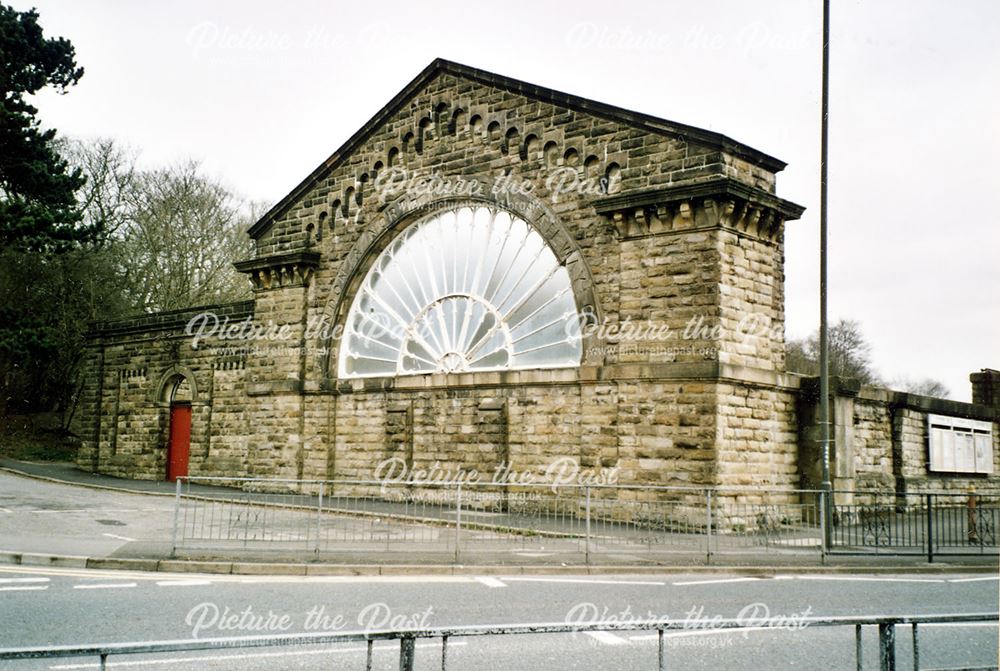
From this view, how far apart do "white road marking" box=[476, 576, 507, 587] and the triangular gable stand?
9.24 meters

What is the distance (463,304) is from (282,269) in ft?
18.9

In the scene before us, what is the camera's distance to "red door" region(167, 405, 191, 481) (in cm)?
2483

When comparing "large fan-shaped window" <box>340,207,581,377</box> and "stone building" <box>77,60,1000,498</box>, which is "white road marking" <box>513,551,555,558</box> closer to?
"stone building" <box>77,60,1000,498</box>

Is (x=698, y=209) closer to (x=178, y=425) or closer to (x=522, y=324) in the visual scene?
(x=522, y=324)

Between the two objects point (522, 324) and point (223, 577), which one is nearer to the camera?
point (223, 577)

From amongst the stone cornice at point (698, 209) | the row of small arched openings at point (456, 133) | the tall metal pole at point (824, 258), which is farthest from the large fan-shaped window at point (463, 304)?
the tall metal pole at point (824, 258)

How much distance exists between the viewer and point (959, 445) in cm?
2164

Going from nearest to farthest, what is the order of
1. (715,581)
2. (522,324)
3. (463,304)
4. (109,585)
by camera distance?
(109,585) < (715,581) < (522,324) < (463,304)

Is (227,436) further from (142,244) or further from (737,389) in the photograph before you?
(142,244)

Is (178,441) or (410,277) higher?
(410,277)

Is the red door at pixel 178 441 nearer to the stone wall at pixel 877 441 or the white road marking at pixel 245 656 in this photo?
the stone wall at pixel 877 441

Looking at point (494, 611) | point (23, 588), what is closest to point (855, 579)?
point (494, 611)

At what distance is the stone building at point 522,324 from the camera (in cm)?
1576

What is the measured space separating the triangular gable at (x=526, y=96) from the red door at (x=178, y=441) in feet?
19.5
